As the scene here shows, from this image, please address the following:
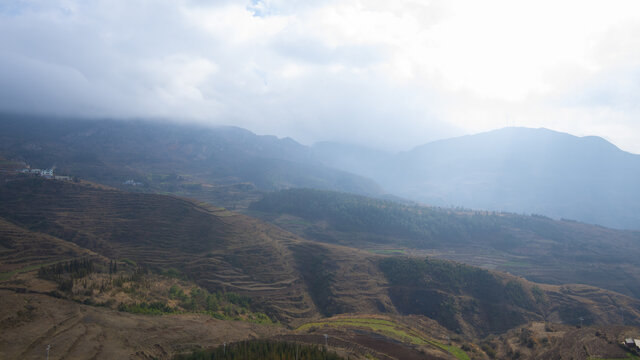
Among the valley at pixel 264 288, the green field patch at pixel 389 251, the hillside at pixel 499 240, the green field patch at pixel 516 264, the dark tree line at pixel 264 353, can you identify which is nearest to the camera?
the dark tree line at pixel 264 353

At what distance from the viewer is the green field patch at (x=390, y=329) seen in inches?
2041

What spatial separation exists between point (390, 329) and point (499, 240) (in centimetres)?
14189

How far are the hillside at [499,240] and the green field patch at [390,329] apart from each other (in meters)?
98.1

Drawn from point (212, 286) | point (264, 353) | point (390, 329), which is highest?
point (264, 353)

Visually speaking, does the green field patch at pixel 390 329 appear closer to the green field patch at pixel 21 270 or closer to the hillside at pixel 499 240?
the green field patch at pixel 21 270

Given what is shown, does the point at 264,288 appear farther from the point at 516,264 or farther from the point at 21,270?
the point at 516,264

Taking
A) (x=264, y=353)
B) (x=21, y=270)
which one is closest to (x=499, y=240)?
(x=264, y=353)

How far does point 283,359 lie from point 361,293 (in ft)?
178

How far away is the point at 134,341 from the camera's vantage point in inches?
1650

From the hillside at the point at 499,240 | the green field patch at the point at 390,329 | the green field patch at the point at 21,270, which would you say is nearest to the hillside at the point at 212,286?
the green field patch at the point at 21,270

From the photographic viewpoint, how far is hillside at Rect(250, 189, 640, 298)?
5438 inches

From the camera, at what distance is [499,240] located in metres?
172

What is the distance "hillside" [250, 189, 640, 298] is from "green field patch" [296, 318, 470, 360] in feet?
322

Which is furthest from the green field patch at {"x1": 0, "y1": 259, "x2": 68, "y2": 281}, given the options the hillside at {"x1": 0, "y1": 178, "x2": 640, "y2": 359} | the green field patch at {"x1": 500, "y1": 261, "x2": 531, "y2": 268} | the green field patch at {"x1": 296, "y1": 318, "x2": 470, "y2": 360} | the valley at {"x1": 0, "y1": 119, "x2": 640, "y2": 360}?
the green field patch at {"x1": 500, "y1": 261, "x2": 531, "y2": 268}
